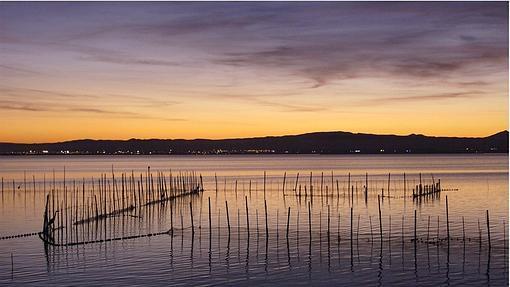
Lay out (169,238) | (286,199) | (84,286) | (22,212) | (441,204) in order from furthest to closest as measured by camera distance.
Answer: (286,199), (441,204), (22,212), (169,238), (84,286)

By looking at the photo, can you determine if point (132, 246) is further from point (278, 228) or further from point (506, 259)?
point (506, 259)

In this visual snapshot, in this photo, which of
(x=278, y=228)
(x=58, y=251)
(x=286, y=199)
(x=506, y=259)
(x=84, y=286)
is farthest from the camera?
(x=286, y=199)

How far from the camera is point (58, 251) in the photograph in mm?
28766

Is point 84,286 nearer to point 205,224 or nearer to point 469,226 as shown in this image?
point 205,224

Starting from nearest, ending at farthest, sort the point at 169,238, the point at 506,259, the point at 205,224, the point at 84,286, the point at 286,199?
1. the point at 84,286
2. the point at 506,259
3. the point at 169,238
4. the point at 205,224
5. the point at 286,199

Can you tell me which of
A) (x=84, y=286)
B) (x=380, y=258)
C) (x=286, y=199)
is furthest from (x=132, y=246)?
(x=286, y=199)

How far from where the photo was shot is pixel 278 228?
3675 centimetres

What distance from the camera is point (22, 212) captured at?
46.1 m

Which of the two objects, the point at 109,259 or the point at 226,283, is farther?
the point at 109,259

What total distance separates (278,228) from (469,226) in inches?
412

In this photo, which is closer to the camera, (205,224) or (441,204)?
(205,224)

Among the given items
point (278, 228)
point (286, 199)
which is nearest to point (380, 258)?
point (278, 228)

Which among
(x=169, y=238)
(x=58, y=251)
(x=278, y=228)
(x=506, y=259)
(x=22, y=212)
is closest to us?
(x=506, y=259)

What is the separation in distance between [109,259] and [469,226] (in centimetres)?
2013
